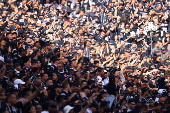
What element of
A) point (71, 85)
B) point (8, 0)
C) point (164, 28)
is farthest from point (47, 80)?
point (164, 28)

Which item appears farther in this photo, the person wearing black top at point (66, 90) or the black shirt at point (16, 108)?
the person wearing black top at point (66, 90)

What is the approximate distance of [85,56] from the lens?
35.4 ft

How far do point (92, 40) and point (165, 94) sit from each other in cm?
416

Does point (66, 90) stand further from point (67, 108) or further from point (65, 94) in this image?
point (67, 108)

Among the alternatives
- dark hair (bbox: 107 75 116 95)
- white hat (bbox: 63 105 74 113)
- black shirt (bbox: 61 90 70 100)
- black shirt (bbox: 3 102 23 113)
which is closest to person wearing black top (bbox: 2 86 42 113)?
black shirt (bbox: 3 102 23 113)

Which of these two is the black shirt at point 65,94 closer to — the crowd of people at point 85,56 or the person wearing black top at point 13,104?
the crowd of people at point 85,56

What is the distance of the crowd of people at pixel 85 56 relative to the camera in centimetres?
683

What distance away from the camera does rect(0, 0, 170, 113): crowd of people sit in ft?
22.4

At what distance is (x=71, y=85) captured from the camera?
758 centimetres

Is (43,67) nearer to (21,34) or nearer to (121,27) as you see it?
(21,34)

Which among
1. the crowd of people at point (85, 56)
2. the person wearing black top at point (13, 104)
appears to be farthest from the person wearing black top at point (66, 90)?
the person wearing black top at point (13, 104)

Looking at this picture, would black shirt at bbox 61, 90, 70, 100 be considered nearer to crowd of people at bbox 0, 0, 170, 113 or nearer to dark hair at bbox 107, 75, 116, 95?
crowd of people at bbox 0, 0, 170, 113

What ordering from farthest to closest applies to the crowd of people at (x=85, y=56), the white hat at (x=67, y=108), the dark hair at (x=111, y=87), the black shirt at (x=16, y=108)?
the dark hair at (x=111, y=87) < the crowd of people at (x=85, y=56) < the white hat at (x=67, y=108) < the black shirt at (x=16, y=108)

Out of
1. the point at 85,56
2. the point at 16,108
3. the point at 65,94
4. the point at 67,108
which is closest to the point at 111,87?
the point at 65,94
